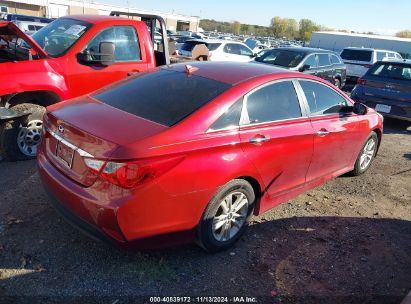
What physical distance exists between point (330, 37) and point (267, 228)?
38.4 meters

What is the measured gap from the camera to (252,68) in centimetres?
400

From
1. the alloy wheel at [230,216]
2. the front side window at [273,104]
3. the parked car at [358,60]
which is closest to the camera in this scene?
the alloy wheel at [230,216]

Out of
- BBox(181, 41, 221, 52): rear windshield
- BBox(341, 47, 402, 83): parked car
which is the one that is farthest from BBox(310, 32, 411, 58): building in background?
BBox(181, 41, 221, 52): rear windshield

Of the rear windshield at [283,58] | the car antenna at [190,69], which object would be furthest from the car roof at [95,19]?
the rear windshield at [283,58]

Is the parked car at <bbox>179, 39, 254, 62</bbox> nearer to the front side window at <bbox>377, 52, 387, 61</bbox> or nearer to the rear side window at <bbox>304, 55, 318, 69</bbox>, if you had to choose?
the rear side window at <bbox>304, 55, 318, 69</bbox>

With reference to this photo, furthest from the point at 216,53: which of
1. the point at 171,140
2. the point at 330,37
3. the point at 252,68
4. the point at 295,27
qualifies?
the point at 295,27

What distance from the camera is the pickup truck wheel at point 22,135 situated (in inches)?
189

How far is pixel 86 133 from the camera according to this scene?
2.88 metres

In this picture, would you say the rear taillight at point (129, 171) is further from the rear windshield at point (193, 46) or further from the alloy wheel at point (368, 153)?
the rear windshield at point (193, 46)

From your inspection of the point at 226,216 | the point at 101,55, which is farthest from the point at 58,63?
the point at 226,216

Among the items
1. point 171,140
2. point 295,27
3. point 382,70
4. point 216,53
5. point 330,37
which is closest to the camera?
point 171,140

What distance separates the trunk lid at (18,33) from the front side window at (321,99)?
334 centimetres

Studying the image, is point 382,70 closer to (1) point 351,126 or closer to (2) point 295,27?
(1) point 351,126

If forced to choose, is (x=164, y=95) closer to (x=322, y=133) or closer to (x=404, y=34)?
(x=322, y=133)
